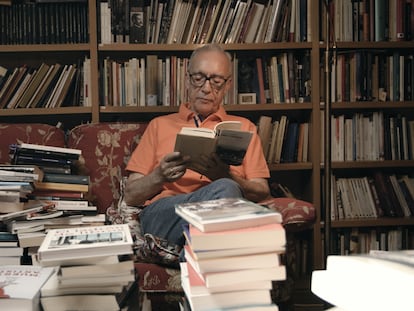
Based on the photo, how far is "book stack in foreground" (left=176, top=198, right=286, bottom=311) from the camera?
106 cm

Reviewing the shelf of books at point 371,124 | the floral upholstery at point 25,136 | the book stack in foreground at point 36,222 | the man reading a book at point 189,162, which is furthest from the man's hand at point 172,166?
the shelf of books at point 371,124

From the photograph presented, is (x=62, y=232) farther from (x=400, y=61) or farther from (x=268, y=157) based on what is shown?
(x=400, y=61)

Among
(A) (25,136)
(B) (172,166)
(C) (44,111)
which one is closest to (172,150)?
(B) (172,166)

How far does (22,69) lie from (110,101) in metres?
0.45

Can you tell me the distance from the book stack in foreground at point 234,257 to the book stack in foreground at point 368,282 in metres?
0.15

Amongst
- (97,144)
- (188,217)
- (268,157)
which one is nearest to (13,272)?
(188,217)

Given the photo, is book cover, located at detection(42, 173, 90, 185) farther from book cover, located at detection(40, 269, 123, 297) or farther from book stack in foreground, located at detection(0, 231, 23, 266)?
book cover, located at detection(40, 269, 123, 297)

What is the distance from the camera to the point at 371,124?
106 inches

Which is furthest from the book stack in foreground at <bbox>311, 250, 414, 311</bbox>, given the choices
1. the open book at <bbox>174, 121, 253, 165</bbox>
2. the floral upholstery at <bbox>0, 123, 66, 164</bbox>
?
the floral upholstery at <bbox>0, 123, 66, 164</bbox>

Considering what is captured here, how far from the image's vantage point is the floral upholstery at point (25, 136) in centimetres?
222

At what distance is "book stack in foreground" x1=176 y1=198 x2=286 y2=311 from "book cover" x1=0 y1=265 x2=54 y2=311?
1.24 ft

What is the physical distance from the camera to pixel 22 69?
2.54 m

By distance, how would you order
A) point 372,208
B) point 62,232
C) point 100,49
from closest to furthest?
point 62,232
point 100,49
point 372,208

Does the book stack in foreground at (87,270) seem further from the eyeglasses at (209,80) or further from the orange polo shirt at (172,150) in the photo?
the eyeglasses at (209,80)
